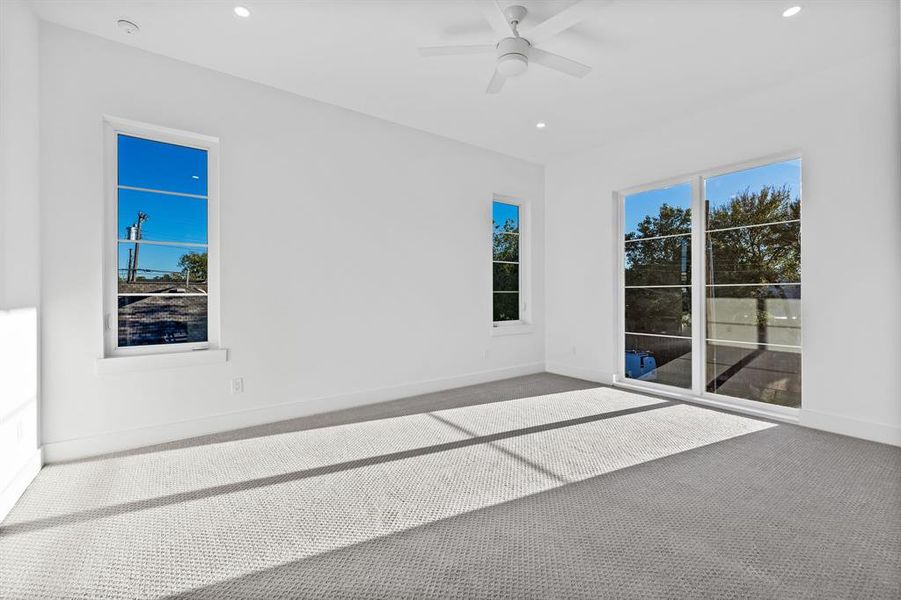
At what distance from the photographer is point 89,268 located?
9.27 ft

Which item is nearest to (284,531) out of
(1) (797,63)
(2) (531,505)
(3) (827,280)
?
(2) (531,505)

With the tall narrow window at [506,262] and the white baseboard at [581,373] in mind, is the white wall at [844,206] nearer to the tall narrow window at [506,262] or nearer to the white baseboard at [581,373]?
the white baseboard at [581,373]

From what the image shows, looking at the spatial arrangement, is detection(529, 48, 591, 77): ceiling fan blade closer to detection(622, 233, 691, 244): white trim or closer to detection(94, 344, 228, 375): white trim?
detection(622, 233, 691, 244): white trim

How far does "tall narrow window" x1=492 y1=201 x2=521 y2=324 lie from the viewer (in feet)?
17.6

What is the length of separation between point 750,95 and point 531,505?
395 centimetres

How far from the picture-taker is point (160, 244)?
318 centimetres

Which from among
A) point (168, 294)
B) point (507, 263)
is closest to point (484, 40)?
point (507, 263)

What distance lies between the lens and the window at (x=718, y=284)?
3.64 metres

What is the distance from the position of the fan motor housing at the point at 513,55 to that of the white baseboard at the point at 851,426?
139 inches

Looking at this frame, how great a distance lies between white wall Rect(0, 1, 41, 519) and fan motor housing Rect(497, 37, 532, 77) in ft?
9.15

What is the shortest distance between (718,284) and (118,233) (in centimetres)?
513

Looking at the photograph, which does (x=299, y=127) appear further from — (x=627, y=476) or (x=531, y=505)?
(x=627, y=476)

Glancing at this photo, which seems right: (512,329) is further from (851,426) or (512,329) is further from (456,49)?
(456,49)

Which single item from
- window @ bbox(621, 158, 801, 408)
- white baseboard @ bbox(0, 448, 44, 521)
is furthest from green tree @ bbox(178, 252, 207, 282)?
window @ bbox(621, 158, 801, 408)
